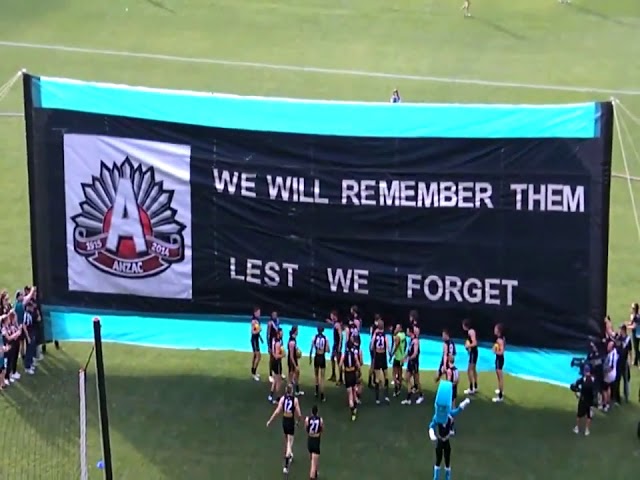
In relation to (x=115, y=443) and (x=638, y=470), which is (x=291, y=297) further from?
(x=638, y=470)

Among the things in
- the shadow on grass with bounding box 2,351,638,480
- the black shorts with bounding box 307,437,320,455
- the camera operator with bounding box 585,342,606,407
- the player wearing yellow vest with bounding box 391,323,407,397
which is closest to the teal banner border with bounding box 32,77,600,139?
the player wearing yellow vest with bounding box 391,323,407,397

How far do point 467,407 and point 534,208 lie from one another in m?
3.45

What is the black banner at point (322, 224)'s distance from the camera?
57.0 ft

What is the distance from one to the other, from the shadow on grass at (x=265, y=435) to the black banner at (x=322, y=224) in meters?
1.34

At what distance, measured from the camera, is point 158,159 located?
18469 mm

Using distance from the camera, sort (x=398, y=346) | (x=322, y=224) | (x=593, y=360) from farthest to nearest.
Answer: (x=322, y=224)
(x=398, y=346)
(x=593, y=360)

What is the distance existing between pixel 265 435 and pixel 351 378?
5.36 feet

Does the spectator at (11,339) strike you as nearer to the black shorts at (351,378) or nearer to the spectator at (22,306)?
the spectator at (22,306)

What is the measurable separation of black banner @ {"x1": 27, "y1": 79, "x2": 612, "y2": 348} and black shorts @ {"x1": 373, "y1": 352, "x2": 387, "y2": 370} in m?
0.80

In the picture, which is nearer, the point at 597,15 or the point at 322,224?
the point at 322,224

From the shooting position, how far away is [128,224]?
1881 centimetres

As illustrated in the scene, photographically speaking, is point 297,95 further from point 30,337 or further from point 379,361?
point 379,361

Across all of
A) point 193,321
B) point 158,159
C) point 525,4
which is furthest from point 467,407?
point 525,4

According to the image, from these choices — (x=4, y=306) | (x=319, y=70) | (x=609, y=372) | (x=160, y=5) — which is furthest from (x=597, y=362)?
(x=160, y=5)
